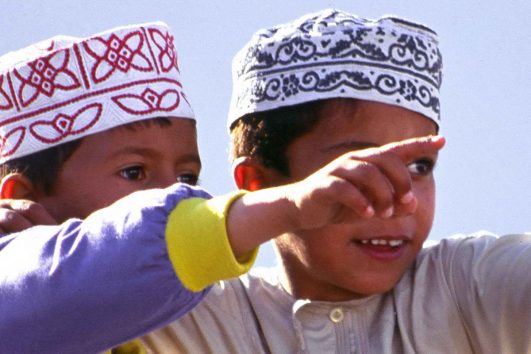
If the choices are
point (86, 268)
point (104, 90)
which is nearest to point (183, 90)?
point (104, 90)

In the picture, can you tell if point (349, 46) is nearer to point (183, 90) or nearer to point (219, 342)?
point (183, 90)

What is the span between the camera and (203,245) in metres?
2.60

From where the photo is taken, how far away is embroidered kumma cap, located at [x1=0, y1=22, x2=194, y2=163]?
3.74 m

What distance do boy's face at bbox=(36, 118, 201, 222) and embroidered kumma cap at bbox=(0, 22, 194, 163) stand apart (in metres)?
0.05

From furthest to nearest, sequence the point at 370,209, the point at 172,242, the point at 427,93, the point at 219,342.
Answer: the point at 427,93 < the point at 219,342 < the point at 172,242 < the point at 370,209

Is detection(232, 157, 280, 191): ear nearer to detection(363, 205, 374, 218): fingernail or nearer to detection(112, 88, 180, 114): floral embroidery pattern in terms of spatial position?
detection(112, 88, 180, 114): floral embroidery pattern

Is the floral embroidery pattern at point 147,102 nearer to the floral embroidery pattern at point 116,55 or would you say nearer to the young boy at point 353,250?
the floral embroidery pattern at point 116,55

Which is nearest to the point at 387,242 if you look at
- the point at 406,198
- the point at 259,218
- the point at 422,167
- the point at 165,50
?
the point at 422,167

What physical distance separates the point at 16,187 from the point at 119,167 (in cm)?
35

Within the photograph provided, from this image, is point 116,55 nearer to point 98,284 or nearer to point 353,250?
point 353,250

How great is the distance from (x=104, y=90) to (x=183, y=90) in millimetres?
300

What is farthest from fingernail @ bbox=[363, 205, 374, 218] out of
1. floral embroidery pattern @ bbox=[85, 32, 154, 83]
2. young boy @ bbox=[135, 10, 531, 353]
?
floral embroidery pattern @ bbox=[85, 32, 154, 83]

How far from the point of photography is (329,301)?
3766mm

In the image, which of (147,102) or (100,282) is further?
(147,102)
